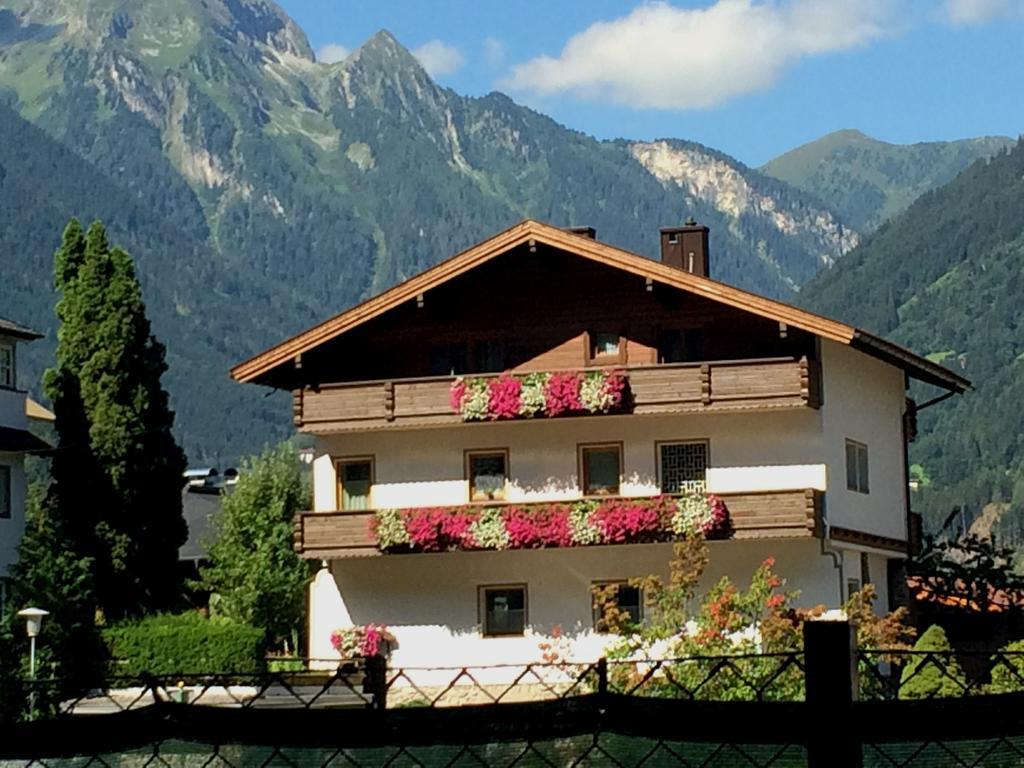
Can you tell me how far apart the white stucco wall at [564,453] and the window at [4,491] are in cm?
840

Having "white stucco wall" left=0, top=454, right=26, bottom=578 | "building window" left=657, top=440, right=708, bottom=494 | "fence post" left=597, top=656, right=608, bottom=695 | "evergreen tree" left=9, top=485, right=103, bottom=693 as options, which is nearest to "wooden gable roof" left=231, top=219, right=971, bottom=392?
"building window" left=657, top=440, right=708, bottom=494

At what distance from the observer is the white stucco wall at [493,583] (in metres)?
41.0

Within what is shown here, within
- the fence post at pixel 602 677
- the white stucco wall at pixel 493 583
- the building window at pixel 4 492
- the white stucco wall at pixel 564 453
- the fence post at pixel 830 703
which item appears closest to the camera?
the fence post at pixel 830 703

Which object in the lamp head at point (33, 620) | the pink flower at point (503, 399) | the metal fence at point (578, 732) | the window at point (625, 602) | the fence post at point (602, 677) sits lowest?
the metal fence at point (578, 732)

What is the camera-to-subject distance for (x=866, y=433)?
44.9 metres

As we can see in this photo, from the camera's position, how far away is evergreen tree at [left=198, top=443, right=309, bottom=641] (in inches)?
2527

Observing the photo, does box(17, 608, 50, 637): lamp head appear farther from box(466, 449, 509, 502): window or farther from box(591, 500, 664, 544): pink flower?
box(591, 500, 664, 544): pink flower

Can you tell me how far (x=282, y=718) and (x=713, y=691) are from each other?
19.0m

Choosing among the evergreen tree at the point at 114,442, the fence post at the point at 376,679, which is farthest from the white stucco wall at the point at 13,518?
the fence post at the point at 376,679

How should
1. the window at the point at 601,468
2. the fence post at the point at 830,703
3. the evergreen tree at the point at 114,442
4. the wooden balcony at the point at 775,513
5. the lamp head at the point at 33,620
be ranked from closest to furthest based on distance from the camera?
the fence post at the point at 830,703, the lamp head at the point at 33,620, the wooden balcony at the point at 775,513, the window at the point at 601,468, the evergreen tree at the point at 114,442

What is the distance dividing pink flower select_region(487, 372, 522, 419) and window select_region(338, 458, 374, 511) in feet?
10.9

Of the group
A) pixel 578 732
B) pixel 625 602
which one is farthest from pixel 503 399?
pixel 578 732

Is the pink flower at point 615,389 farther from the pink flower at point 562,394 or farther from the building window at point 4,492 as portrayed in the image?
the building window at point 4,492

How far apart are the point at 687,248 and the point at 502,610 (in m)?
10.2
